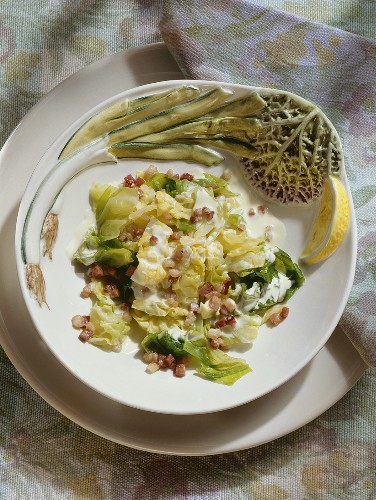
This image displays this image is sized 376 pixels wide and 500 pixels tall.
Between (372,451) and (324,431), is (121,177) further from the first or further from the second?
(372,451)

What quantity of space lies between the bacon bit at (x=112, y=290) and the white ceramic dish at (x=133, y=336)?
8 centimetres

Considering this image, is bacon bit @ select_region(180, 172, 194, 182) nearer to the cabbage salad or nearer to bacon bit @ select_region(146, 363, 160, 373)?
the cabbage salad

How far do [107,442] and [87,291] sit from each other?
551 millimetres

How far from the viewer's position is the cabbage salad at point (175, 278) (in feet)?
7.50

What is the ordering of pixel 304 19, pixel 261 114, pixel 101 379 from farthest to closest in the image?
pixel 304 19
pixel 261 114
pixel 101 379

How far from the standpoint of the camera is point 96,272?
2.32m

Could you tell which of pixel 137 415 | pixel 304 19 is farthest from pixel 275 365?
pixel 304 19

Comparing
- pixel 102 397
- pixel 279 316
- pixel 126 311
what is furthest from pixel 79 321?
pixel 279 316

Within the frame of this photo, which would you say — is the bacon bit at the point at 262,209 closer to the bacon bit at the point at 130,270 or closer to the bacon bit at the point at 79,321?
the bacon bit at the point at 130,270

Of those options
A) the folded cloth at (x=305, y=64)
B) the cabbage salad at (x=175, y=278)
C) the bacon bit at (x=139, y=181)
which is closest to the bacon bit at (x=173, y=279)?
the cabbage salad at (x=175, y=278)

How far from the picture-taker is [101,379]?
2223 mm

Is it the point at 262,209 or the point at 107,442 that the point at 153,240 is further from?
the point at 107,442

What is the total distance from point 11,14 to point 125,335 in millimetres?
1208

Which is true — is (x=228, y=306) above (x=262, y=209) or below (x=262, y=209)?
below
